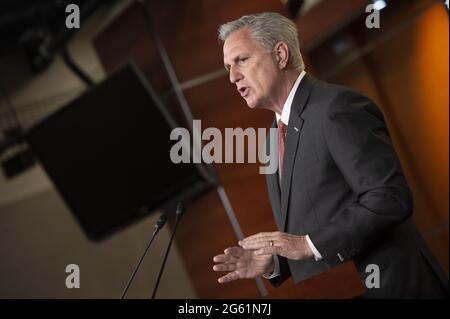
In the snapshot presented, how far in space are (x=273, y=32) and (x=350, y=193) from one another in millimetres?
499

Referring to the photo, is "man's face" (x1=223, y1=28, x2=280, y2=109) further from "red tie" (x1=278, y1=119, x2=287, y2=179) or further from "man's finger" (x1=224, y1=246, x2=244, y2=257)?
"man's finger" (x1=224, y1=246, x2=244, y2=257)

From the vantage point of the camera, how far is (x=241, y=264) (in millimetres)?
1734

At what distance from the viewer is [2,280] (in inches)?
210

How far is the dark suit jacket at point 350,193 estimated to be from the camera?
156 cm

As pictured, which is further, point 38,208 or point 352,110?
point 38,208

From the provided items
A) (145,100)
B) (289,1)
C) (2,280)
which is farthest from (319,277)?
(2,280)

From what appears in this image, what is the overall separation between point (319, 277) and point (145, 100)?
2.34 metres

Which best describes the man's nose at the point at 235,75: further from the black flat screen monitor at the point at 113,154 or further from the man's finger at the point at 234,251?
the black flat screen monitor at the point at 113,154

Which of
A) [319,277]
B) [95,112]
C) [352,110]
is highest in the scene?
[95,112]

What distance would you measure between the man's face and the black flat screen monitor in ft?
6.95

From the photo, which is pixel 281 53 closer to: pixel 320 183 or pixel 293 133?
pixel 293 133

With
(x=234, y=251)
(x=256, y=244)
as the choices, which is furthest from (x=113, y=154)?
(x=256, y=244)

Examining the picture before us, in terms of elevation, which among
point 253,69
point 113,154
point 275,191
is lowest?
point 275,191
